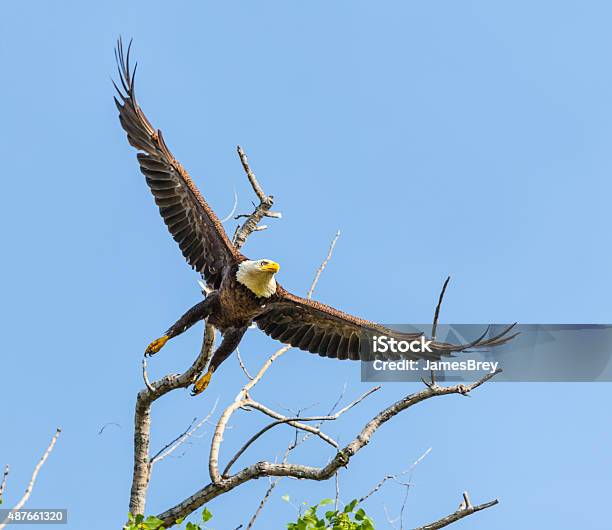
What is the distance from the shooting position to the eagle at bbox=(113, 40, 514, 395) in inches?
381

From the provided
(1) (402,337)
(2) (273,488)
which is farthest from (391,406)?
(1) (402,337)

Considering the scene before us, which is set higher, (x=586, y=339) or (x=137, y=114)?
(x=137, y=114)

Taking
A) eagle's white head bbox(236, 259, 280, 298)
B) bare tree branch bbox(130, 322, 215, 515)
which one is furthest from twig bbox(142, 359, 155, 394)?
eagle's white head bbox(236, 259, 280, 298)

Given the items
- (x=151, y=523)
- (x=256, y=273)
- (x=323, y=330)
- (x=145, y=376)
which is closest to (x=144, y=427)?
(x=145, y=376)

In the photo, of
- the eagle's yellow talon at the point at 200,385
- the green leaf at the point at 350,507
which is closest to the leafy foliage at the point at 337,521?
the green leaf at the point at 350,507

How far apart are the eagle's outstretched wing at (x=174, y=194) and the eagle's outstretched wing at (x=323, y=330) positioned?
0.79 m

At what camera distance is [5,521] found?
7012mm

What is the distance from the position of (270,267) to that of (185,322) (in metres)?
0.91

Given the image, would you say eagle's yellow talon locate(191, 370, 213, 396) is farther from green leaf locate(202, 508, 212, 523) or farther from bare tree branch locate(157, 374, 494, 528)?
green leaf locate(202, 508, 212, 523)

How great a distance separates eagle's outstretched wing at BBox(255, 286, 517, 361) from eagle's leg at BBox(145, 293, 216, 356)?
2.33 ft

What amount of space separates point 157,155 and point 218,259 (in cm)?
118

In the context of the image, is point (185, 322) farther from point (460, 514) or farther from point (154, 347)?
point (460, 514)

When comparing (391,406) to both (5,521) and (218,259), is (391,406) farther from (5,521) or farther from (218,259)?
(218,259)

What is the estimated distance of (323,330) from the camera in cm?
1074
